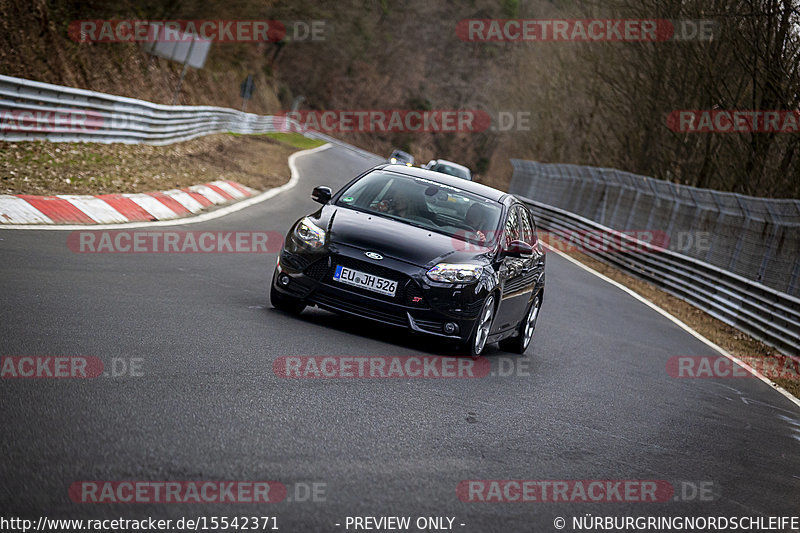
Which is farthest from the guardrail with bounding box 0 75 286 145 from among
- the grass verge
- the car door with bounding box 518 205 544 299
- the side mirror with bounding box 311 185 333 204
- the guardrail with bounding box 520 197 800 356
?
the guardrail with bounding box 520 197 800 356

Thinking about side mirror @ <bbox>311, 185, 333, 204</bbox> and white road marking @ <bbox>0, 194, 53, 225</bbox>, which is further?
white road marking @ <bbox>0, 194, 53, 225</bbox>

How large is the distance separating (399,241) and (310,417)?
3239 mm

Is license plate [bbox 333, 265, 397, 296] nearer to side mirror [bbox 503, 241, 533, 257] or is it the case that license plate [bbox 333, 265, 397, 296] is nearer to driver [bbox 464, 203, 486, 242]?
driver [bbox 464, 203, 486, 242]

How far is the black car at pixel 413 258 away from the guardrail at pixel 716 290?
8.58 meters

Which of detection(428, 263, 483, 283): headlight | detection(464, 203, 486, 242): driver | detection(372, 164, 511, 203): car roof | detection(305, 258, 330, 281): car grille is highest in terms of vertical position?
detection(372, 164, 511, 203): car roof

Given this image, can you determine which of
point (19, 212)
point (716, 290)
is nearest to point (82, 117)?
point (19, 212)

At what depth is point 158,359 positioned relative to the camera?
7.10 m

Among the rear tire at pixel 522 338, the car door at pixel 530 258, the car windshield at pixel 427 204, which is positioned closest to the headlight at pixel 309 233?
the car windshield at pixel 427 204

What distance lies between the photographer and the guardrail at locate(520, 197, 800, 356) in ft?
58.6

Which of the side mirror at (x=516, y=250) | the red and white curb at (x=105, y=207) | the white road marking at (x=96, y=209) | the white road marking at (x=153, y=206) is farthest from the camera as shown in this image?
the white road marking at (x=153, y=206)

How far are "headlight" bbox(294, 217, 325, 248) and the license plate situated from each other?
15.6 inches

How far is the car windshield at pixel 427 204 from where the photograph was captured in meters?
10.1

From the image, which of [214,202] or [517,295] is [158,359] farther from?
[214,202]

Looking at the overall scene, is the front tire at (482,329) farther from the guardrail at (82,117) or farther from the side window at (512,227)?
the guardrail at (82,117)
